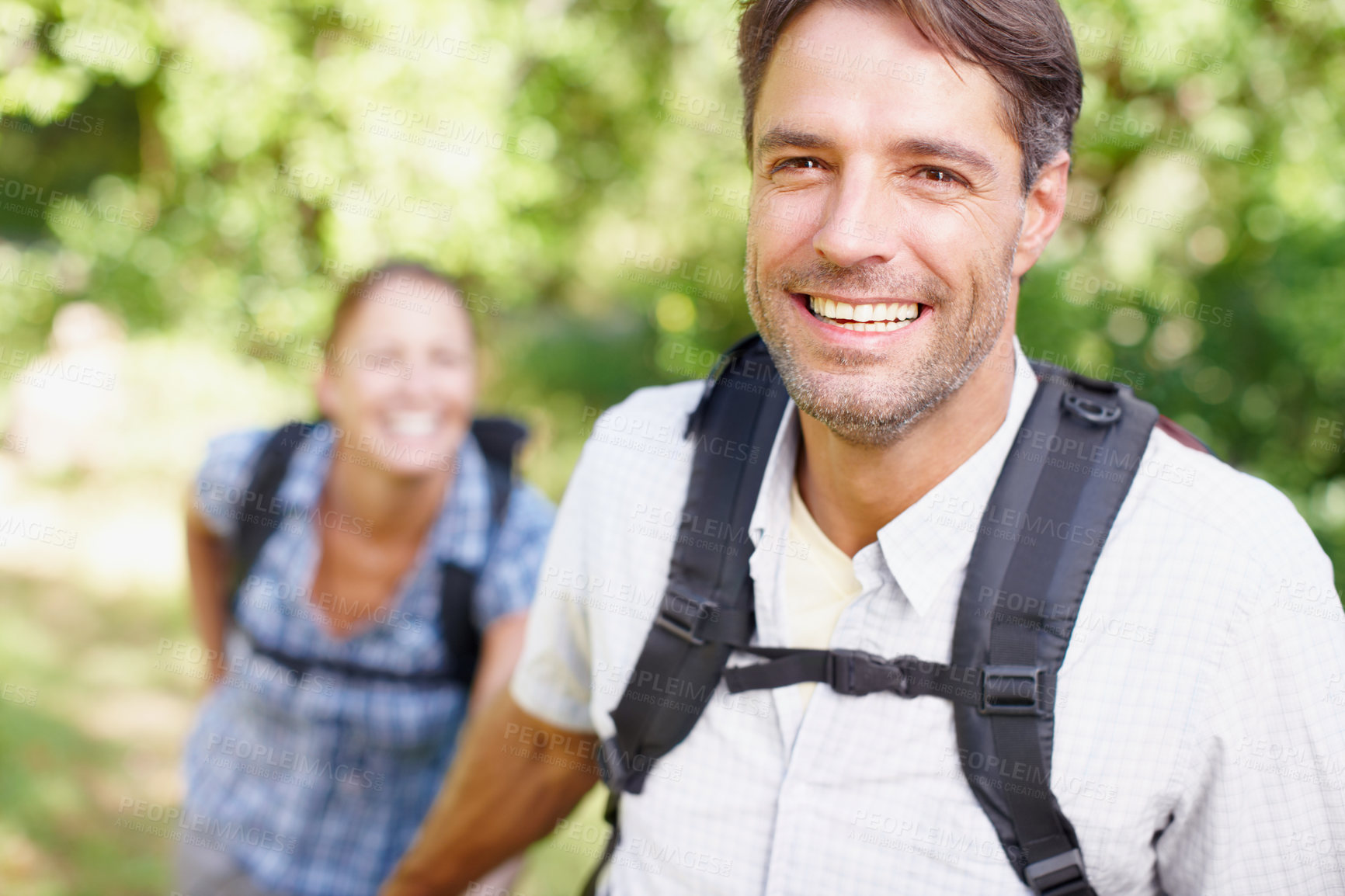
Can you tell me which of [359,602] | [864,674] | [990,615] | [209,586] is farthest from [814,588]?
[209,586]

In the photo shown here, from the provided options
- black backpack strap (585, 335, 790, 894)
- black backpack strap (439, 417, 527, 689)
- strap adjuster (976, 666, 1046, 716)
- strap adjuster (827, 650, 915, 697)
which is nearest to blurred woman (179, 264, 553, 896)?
black backpack strap (439, 417, 527, 689)

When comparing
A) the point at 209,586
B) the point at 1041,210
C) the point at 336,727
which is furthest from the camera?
the point at 209,586

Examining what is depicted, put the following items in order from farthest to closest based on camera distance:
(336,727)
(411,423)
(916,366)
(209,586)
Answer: (209,586)
(411,423)
(336,727)
(916,366)

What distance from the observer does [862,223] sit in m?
1.54

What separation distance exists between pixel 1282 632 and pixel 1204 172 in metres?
5.74

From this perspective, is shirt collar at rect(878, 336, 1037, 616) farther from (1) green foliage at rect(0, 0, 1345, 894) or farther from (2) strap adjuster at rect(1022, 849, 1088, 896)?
(1) green foliage at rect(0, 0, 1345, 894)

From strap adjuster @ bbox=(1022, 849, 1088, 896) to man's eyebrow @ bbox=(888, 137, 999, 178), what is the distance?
1.01m

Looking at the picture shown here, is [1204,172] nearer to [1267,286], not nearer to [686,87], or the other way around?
[1267,286]

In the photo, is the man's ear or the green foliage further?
the green foliage

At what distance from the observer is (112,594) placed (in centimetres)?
633

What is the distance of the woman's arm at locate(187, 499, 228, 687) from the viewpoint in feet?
11.4

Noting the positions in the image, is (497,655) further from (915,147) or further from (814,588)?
(915,147)

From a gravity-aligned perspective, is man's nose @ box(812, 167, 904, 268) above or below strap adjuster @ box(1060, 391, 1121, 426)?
above

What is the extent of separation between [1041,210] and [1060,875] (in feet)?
3.43
